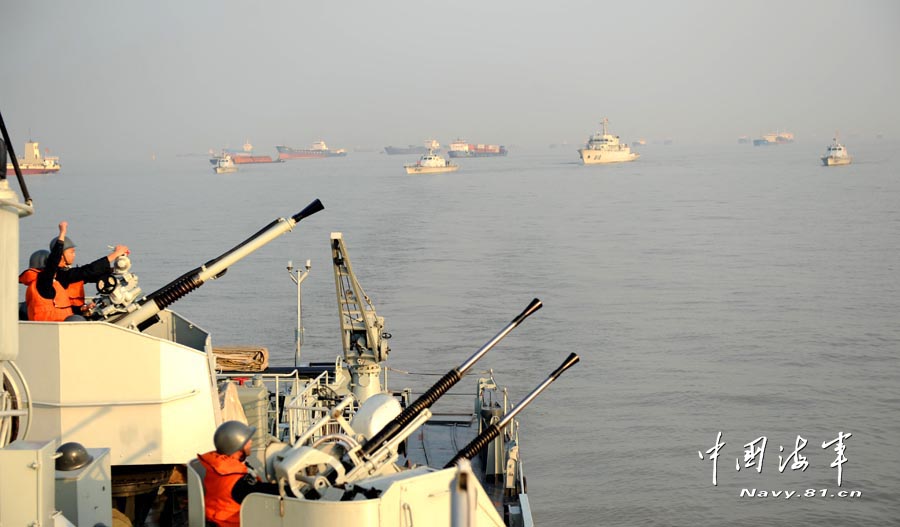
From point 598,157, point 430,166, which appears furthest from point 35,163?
point 598,157

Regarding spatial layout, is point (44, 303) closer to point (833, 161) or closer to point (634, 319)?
point (634, 319)

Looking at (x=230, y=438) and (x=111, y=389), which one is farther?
(x=111, y=389)

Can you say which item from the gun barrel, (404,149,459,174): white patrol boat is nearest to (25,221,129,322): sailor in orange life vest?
the gun barrel

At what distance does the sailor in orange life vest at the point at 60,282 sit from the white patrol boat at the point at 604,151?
166 metres

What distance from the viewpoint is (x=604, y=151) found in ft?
575

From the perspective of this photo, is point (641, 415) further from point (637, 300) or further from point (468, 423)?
point (637, 300)

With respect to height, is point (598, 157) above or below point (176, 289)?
below

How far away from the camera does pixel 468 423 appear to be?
1925 cm

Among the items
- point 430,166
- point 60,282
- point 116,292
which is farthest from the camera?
point 430,166

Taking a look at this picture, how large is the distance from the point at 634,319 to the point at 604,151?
138623 millimetres

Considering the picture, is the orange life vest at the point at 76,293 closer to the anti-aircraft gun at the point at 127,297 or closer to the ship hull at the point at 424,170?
the anti-aircraft gun at the point at 127,297

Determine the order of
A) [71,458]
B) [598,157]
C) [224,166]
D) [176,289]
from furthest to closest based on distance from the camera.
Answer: [598,157], [224,166], [176,289], [71,458]

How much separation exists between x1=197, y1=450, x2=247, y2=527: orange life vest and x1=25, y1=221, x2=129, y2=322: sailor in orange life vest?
344cm

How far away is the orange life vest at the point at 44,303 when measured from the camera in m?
10.4
